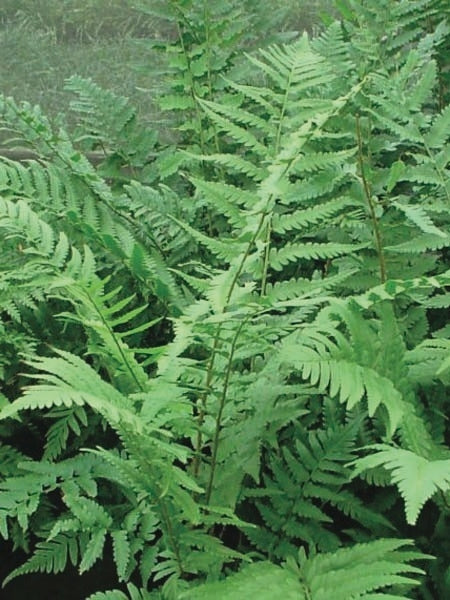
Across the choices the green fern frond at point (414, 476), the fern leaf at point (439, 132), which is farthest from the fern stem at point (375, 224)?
the green fern frond at point (414, 476)

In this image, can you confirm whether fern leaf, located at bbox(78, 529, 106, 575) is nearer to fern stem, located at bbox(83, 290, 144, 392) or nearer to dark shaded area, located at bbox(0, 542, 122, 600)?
fern stem, located at bbox(83, 290, 144, 392)

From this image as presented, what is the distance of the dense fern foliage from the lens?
1.03 m

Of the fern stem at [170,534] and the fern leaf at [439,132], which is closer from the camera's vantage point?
the fern stem at [170,534]

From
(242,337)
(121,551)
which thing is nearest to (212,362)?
(242,337)

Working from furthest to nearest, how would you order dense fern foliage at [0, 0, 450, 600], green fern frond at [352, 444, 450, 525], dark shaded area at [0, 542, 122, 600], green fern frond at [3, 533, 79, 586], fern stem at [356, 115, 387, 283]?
dark shaded area at [0, 542, 122, 600]
fern stem at [356, 115, 387, 283]
green fern frond at [3, 533, 79, 586]
dense fern foliage at [0, 0, 450, 600]
green fern frond at [352, 444, 450, 525]

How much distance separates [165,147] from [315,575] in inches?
40.1

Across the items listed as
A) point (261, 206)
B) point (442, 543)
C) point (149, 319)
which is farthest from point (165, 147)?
point (442, 543)

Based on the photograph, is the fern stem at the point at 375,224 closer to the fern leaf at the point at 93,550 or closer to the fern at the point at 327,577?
the fern at the point at 327,577

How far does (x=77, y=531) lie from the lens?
1.25 metres

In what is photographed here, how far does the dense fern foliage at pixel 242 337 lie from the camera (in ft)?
3.39

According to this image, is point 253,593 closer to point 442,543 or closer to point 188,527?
point 188,527

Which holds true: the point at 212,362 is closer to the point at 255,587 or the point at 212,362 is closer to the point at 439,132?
the point at 255,587

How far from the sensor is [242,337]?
115cm

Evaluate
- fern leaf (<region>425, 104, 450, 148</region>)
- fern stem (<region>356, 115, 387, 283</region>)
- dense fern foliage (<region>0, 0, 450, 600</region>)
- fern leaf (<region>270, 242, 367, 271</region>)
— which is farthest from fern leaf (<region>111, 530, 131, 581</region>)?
fern leaf (<region>425, 104, 450, 148</region>)
